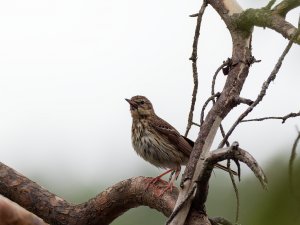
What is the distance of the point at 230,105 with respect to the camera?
307cm

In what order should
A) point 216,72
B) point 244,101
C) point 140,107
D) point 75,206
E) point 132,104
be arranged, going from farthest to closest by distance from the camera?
point 132,104 → point 140,107 → point 75,206 → point 216,72 → point 244,101

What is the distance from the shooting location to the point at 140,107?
21.7 feet

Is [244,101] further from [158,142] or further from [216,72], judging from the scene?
[158,142]

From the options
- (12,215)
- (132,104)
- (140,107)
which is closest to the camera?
(12,215)

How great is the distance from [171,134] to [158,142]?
17 cm

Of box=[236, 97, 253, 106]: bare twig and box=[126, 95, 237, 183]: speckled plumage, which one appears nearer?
box=[236, 97, 253, 106]: bare twig

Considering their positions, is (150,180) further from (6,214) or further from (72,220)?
(6,214)

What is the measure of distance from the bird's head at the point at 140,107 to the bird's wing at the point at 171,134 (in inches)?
6.6

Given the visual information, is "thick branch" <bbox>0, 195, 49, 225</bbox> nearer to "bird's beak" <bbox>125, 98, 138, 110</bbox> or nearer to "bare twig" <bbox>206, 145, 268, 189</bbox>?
"bare twig" <bbox>206, 145, 268, 189</bbox>

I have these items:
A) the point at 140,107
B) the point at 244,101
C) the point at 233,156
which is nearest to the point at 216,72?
the point at 244,101

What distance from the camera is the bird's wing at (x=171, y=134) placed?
5590 mm

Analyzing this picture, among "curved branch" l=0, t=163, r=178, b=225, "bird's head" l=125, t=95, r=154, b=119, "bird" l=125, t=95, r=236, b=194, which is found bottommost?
→ "curved branch" l=0, t=163, r=178, b=225

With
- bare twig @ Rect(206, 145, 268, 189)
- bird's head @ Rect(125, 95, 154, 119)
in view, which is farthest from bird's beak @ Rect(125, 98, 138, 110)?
bare twig @ Rect(206, 145, 268, 189)

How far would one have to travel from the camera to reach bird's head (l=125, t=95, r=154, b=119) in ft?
21.2
